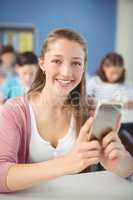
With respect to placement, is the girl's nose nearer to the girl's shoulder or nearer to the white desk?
the girl's shoulder

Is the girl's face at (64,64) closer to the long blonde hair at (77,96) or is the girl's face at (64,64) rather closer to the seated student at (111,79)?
the long blonde hair at (77,96)

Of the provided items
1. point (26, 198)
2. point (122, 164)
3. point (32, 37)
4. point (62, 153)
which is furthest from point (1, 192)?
point (32, 37)

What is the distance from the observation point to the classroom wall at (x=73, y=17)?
5.03m


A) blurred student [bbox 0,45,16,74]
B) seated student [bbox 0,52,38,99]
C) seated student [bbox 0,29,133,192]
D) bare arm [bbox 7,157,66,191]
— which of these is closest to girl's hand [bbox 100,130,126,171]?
seated student [bbox 0,29,133,192]

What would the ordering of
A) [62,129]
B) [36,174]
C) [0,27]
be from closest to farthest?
[36,174]
[62,129]
[0,27]

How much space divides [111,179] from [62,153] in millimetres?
188

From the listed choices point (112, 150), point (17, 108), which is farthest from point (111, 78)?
point (112, 150)

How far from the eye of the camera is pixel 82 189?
106 cm

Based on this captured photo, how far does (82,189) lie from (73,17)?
4340 mm

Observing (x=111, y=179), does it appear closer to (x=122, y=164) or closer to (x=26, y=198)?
(x=122, y=164)

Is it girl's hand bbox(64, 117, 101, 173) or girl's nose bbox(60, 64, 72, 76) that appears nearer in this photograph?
girl's hand bbox(64, 117, 101, 173)

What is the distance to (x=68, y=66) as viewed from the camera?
114cm

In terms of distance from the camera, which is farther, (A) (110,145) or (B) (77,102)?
(B) (77,102)

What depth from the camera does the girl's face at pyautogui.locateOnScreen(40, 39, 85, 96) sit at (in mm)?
1136
